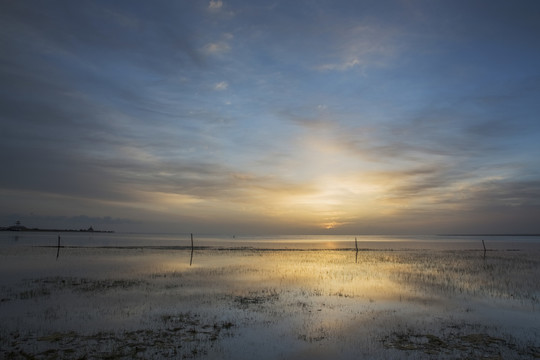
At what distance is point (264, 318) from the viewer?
17.0m

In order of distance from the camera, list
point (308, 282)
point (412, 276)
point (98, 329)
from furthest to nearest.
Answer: point (412, 276)
point (308, 282)
point (98, 329)

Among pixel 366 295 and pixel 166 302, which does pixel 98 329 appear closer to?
pixel 166 302

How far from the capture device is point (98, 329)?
1466cm

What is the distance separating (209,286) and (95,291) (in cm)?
778

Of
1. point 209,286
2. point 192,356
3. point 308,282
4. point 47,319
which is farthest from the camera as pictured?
point 308,282

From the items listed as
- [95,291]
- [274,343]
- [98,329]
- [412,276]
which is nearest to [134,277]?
[95,291]

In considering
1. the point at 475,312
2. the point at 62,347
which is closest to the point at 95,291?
the point at 62,347

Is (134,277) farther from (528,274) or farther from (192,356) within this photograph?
(528,274)

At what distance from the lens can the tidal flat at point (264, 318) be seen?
40.9 feet

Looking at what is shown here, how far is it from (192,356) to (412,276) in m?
27.3

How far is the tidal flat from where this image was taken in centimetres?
1245

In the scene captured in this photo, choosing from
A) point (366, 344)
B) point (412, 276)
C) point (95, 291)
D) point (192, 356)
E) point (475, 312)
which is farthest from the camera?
point (412, 276)

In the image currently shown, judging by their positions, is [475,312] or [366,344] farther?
[475,312]

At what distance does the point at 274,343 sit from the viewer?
13398mm
